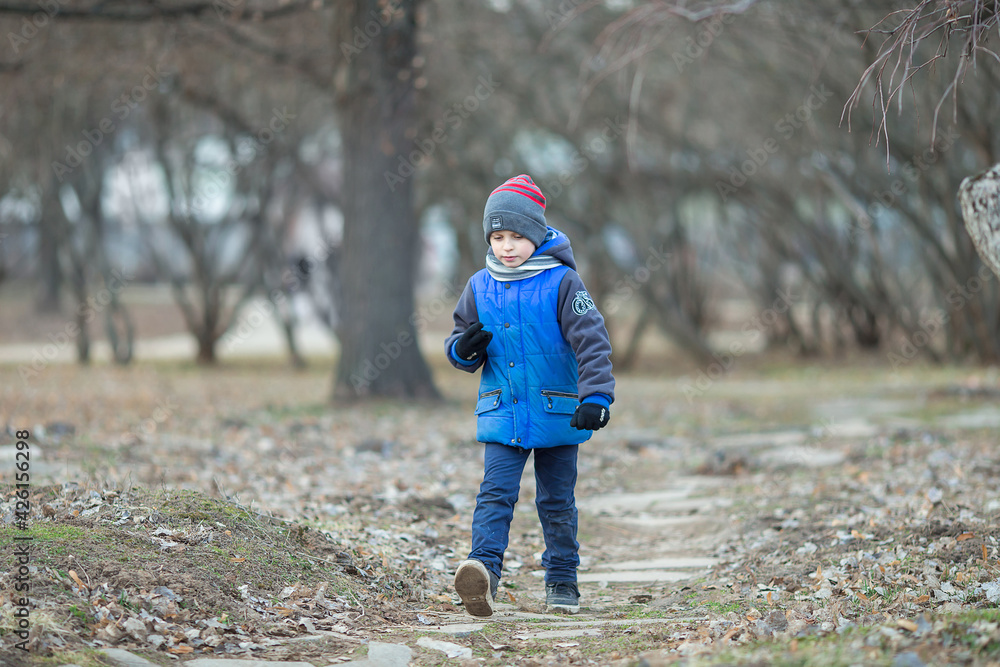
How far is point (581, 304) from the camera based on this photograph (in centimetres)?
407

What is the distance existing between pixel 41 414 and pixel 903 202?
12.4 meters

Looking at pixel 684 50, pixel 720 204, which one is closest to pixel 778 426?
pixel 684 50

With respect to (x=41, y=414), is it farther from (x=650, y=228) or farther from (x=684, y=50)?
(x=650, y=228)

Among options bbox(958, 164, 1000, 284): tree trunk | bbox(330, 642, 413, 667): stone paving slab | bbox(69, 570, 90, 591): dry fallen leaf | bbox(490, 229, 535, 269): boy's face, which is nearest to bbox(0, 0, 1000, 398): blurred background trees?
bbox(958, 164, 1000, 284): tree trunk

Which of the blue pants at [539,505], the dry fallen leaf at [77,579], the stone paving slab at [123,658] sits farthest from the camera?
the blue pants at [539,505]

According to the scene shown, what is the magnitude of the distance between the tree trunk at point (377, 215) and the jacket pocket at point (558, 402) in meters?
6.78

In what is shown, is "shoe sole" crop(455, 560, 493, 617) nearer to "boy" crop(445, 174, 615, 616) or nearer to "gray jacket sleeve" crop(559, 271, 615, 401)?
"boy" crop(445, 174, 615, 616)

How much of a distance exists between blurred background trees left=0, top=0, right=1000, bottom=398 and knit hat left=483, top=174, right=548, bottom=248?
18.7ft

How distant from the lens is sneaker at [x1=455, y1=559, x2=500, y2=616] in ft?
12.4

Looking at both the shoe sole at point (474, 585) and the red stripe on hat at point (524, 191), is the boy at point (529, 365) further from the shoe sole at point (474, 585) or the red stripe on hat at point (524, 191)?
the shoe sole at point (474, 585)

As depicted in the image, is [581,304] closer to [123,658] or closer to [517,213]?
[517,213]

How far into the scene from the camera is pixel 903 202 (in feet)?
48.8

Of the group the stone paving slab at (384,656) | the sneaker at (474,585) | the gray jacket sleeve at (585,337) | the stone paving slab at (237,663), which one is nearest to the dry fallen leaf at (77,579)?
the stone paving slab at (237,663)

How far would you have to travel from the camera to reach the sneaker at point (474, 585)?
12.4ft
